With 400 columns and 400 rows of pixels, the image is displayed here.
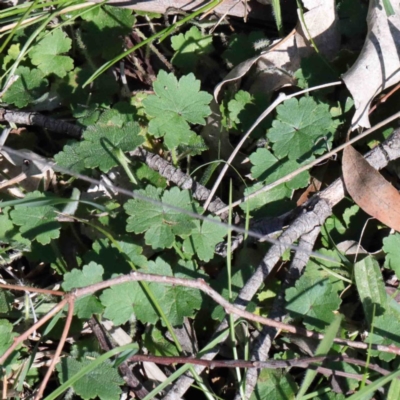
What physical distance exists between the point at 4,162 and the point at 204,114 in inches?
41.7

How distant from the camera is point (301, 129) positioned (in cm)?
242

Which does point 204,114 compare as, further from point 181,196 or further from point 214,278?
point 214,278

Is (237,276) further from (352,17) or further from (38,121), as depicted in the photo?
(352,17)

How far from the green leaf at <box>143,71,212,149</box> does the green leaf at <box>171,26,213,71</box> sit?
12.4 inches

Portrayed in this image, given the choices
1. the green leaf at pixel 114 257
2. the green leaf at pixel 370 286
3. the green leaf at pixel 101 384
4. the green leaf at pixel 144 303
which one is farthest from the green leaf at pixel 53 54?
the green leaf at pixel 370 286

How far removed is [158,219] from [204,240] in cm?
21

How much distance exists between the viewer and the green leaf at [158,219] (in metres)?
2.21

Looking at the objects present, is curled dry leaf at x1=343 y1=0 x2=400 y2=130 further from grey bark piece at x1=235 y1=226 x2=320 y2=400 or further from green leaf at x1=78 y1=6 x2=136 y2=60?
green leaf at x1=78 y1=6 x2=136 y2=60

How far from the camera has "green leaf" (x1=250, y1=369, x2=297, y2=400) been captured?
6.84 ft

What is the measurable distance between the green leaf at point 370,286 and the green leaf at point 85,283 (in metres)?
1.07

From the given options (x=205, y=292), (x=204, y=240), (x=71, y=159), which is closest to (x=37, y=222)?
(x=71, y=159)

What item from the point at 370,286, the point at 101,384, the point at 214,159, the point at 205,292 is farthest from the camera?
the point at 214,159

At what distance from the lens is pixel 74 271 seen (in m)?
2.23

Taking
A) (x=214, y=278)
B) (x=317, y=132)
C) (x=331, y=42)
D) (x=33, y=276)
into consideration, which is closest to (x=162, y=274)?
(x=214, y=278)
